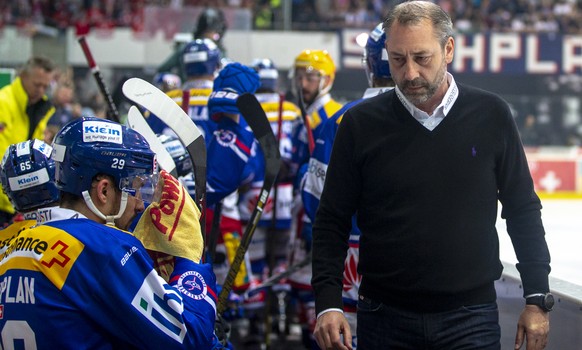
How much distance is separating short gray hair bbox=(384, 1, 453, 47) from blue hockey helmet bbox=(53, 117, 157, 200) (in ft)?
2.26

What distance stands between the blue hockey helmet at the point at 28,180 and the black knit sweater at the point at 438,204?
1.02 metres

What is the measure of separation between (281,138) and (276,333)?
1.27 meters

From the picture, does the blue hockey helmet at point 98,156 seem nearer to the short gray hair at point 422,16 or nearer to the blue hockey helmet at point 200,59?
the short gray hair at point 422,16

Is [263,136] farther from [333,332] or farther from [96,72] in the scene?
A: [333,332]

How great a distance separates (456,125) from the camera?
2.47 metres

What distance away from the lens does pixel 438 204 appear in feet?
8.00

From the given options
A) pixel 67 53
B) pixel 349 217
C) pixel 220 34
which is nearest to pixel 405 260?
pixel 349 217

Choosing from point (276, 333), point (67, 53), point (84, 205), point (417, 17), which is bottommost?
point (276, 333)

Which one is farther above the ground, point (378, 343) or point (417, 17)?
point (417, 17)

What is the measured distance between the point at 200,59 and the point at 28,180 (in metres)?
2.22

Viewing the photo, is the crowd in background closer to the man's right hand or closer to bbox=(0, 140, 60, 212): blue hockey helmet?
bbox=(0, 140, 60, 212): blue hockey helmet

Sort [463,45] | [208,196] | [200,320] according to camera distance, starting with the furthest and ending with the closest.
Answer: [463,45] → [208,196] → [200,320]

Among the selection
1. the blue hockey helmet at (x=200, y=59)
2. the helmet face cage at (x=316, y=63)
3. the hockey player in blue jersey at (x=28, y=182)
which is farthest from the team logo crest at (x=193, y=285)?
the helmet face cage at (x=316, y=63)

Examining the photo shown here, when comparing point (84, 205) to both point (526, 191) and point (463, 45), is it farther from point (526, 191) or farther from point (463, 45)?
point (463, 45)
